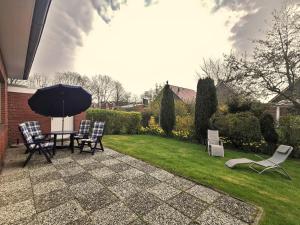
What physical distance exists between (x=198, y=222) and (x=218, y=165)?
123 inches

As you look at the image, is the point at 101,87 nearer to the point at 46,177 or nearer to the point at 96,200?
the point at 46,177

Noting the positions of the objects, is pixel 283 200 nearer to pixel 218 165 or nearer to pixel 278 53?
pixel 218 165

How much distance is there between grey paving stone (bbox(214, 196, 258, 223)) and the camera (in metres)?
2.64

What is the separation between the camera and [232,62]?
26.5 feet

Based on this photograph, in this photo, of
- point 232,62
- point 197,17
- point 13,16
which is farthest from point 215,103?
point 13,16

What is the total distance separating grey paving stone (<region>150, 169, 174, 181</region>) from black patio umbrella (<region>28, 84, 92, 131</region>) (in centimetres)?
366

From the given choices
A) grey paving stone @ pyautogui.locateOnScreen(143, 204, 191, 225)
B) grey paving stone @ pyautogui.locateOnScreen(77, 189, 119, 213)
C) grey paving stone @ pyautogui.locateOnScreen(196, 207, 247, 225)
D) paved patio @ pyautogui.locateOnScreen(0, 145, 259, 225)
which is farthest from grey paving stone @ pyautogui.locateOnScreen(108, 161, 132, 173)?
grey paving stone @ pyautogui.locateOnScreen(196, 207, 247, 225)

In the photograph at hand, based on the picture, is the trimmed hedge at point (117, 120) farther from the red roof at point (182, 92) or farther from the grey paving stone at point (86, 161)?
the red roof at point (182, 92)

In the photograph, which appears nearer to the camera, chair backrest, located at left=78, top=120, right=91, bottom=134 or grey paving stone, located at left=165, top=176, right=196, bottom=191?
grey paving stone, located at left=165, top=176, right=196, bottom=191

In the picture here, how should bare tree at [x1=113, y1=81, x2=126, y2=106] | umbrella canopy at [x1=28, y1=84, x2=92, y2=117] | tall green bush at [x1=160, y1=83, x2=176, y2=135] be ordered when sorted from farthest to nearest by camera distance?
bare tree at [x1=113, y1=81, x2=126, y2=106], tall green bush at [x1=160, y1=83, x2=176, y2=135], umbrella canopy at [x1=28, y1=84, x2=92, y2=117]

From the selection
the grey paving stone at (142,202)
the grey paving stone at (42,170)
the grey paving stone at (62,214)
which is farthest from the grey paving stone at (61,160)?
the grey paving stone at (142,202)

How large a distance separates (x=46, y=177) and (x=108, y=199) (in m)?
1.89

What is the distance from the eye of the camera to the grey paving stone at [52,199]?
2715 mm

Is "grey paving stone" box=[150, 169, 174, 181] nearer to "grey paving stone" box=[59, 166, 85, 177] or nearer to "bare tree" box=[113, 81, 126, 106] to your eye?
"grey paving stone" box=[59, 166, 85, 177]
